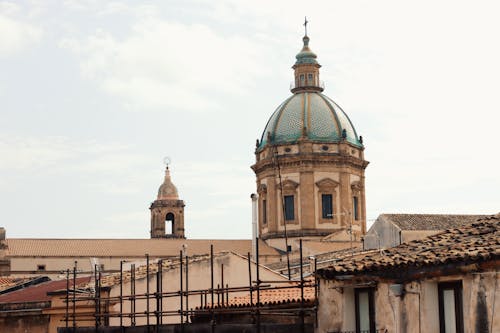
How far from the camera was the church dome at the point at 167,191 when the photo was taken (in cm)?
7900

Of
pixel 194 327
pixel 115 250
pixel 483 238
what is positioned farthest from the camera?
pixel 115 250

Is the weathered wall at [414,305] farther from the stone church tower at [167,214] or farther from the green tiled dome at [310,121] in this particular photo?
the stone church tower at [167,214]

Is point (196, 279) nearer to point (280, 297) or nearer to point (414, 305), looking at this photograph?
point (280, 297)

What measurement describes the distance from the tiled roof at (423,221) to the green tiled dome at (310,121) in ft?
62.6

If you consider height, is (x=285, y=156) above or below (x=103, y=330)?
above

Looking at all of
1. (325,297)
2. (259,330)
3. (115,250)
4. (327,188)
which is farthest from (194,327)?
(115,250)

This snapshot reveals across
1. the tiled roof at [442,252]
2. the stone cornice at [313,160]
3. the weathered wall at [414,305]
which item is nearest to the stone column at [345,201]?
the stone cornice at [313,160]

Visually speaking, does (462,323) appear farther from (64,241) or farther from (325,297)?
(64,241)

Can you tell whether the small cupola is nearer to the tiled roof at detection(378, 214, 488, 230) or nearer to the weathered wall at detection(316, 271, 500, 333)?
the tiled roof at detection(378, 214, 488, 230)

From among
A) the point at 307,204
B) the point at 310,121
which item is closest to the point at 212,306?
the point at 307,204

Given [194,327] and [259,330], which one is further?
[194,327]

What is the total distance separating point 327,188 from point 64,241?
20270mm

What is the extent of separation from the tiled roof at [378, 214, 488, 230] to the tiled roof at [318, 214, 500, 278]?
2506 centimetres

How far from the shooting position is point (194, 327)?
63.5ft
